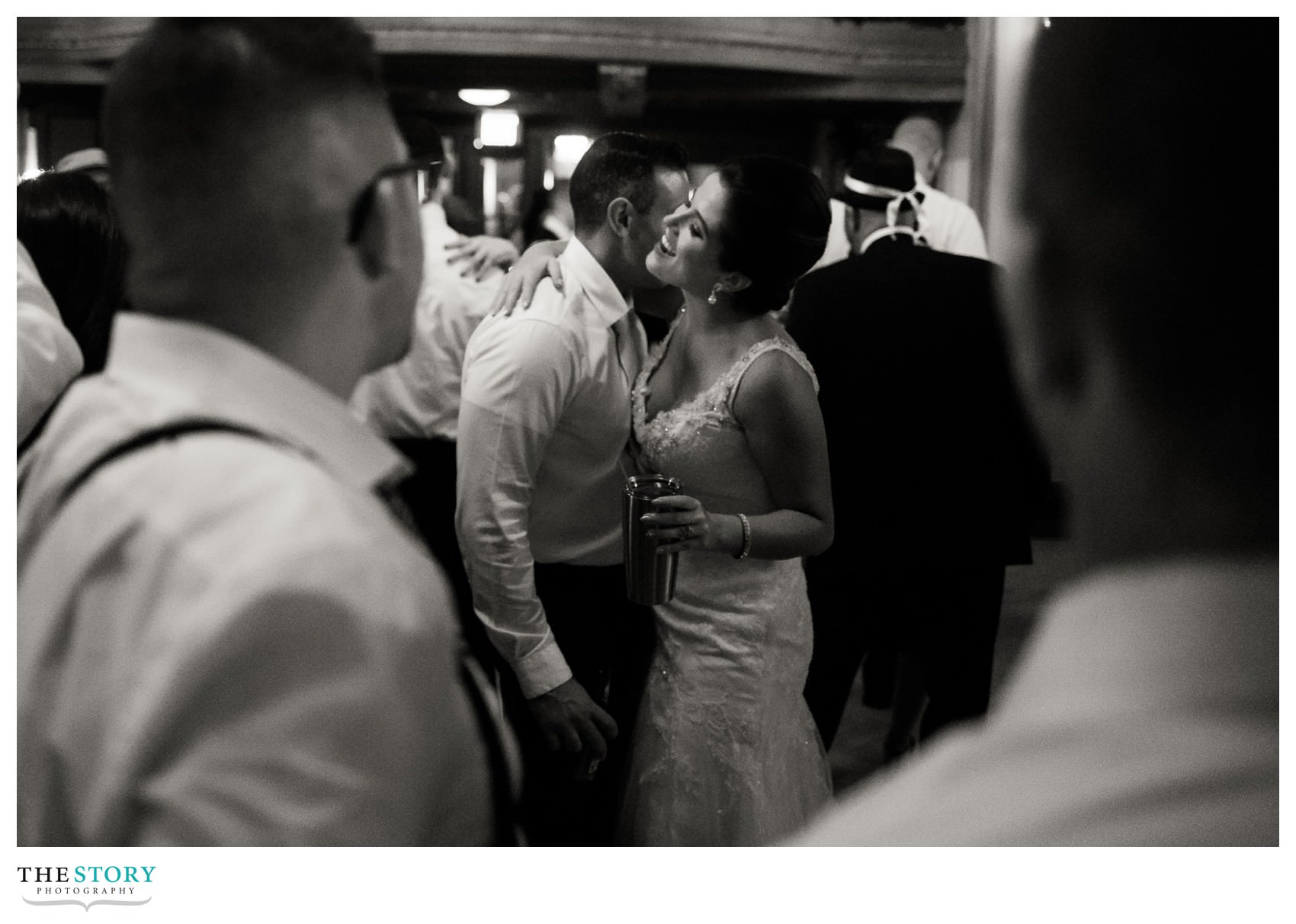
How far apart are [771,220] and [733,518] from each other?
0.38 meters

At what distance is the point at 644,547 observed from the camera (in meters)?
1.52

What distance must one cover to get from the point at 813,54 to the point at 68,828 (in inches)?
132

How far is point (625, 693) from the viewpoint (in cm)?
179

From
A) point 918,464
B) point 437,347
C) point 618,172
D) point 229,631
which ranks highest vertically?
point 618,172

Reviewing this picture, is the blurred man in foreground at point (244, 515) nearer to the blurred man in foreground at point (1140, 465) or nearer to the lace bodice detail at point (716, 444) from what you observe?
the blurred man in foreground at point (1140, 465)

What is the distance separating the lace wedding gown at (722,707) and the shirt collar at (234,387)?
2.72ft

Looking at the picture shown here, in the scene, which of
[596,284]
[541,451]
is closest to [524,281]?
[596,284]

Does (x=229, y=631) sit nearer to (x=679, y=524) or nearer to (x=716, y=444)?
(x=679, y=524)

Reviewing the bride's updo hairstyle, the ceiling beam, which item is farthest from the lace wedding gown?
the ceiling beam

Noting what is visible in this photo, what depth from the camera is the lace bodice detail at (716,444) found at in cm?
163
